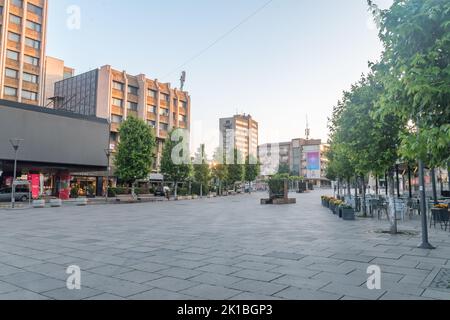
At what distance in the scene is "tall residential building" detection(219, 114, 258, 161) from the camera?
15375 centimetres

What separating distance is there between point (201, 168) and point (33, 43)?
30.5 metres

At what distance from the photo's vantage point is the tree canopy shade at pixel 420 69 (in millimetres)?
4590

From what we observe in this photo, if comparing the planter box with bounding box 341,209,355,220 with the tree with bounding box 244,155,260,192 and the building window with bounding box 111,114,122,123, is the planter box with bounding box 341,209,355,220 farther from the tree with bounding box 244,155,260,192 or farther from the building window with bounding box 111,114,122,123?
the tree with bounding box 244,155,260,192

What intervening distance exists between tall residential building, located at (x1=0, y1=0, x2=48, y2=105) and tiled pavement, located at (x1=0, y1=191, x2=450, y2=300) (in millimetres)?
43688

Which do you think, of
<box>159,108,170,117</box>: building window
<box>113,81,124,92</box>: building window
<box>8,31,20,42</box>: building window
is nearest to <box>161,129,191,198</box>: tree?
<box>113,81,124,92</box>: building window

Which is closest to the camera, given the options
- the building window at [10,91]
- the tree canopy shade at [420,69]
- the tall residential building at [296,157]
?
the tree canopy shade at [420,69]

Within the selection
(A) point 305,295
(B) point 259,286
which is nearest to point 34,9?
(B) point 259,286

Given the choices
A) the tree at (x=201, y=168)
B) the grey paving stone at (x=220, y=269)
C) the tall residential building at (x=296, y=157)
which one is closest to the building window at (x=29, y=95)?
the tree at (x=201, y=168)

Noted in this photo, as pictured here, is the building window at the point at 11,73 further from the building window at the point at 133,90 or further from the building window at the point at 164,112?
the building window at the point at 164,112

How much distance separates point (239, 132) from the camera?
6156 inches

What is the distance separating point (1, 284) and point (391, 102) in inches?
280

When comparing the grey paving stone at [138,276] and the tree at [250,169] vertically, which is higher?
the tree at [250,169]

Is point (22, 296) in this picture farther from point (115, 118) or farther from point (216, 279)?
point (115, 118)
